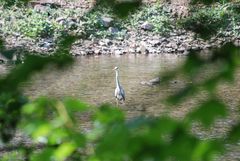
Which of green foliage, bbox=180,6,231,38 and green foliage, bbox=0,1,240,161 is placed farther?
green foliage, bbox=180,6,231,38

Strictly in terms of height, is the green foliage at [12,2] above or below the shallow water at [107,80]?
above

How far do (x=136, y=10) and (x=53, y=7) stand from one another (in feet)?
95.4

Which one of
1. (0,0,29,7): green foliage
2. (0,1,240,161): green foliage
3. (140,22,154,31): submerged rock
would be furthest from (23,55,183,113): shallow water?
(0,1,240,161): green foliage

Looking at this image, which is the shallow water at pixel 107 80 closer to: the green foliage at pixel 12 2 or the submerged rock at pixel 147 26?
the submerged rock at pixel 147 26

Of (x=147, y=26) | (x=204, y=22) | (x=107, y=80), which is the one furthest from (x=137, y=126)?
(x=147, y=26)

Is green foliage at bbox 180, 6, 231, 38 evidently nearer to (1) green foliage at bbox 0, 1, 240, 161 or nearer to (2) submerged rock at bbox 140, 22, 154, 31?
(1) green foliage at bbox 0, 1, 240, 161

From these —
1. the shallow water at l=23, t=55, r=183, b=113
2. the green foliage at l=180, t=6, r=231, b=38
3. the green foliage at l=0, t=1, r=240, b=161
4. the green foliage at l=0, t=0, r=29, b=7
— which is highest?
the green foliage at l=0, t=0, r=29, b=7

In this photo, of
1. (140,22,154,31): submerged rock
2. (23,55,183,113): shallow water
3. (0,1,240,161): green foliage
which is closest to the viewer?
(0,1,240,161): green foliage

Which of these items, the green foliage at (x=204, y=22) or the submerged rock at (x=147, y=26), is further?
the submerged rock at (x=147, y=26)

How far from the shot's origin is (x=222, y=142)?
0.96 meters

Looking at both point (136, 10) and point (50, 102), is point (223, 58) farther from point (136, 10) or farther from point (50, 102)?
point (136, 10)

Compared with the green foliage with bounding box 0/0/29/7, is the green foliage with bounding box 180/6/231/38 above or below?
below

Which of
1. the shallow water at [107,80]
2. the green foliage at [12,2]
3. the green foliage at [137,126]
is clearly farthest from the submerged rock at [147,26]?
the green foliage at [137,126]

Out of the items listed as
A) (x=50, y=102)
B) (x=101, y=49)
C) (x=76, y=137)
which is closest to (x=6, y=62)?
(x=50, y=102)
